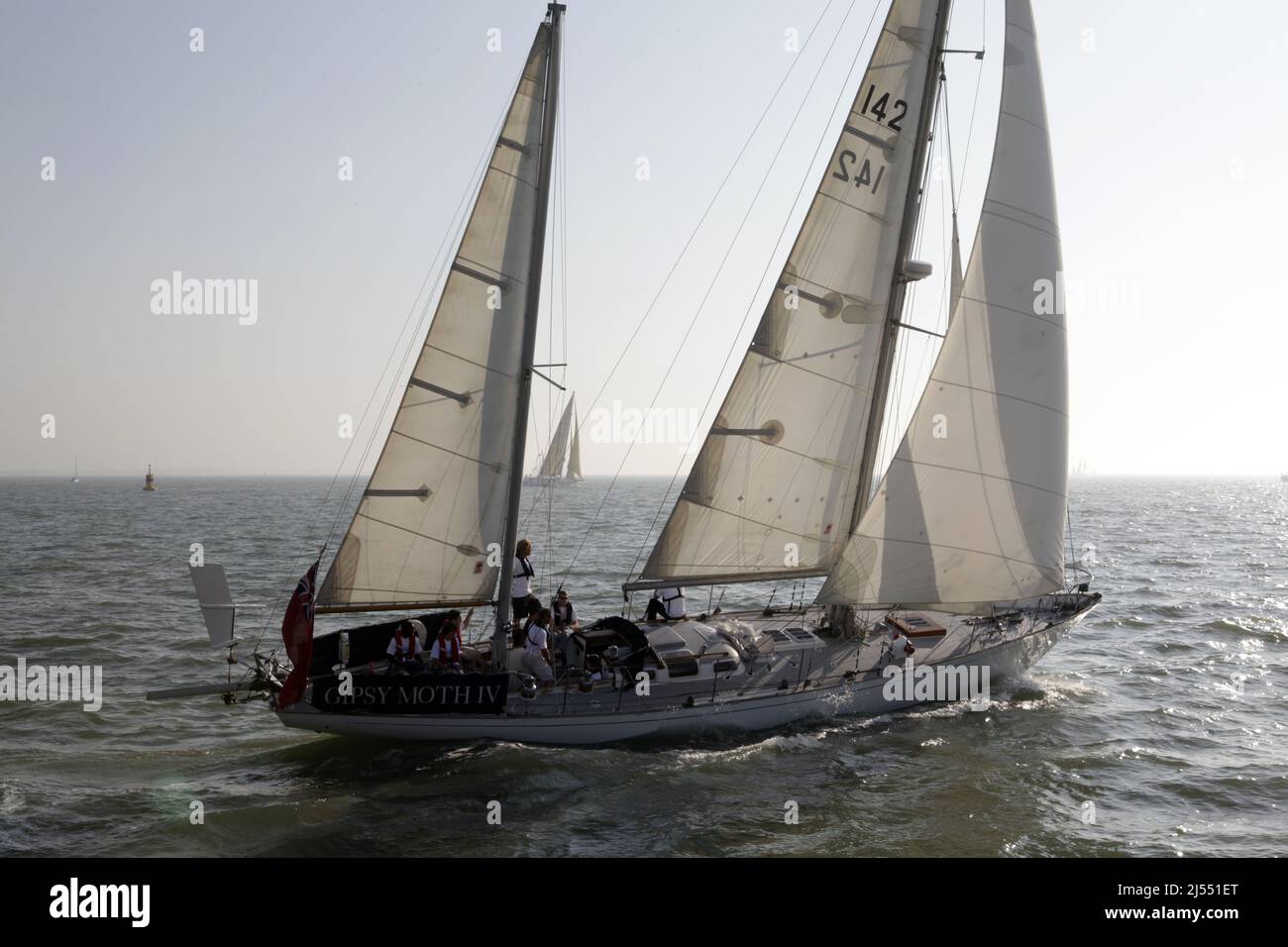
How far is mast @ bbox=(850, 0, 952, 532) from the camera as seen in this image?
17859 mm

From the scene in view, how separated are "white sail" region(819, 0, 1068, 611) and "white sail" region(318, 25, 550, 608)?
268 inches

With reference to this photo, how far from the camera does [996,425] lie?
57.9ft

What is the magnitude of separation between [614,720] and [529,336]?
6.18 m

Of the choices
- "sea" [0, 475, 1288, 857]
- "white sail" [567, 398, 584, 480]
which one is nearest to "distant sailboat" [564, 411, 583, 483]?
"white sail" [567, 398, 584, 480]

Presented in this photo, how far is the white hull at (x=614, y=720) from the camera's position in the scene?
49.4 feet

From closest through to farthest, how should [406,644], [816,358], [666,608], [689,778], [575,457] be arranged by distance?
[689,778] < [406,644] < [816,358] < [666,608] < [575,457]

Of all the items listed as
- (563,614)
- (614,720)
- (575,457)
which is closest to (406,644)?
(563,614)

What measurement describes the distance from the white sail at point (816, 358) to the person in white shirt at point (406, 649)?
4399 mm

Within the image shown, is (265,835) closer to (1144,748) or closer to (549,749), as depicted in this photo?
(549,749)

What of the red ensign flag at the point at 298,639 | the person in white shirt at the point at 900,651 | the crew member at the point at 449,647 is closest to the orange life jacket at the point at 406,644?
the crew member at the point at 449,647

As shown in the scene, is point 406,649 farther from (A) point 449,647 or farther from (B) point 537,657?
(B) point 537,657

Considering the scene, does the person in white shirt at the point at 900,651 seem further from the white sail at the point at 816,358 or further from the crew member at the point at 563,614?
the crew member at the point at 563,614

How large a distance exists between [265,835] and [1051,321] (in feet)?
49.1

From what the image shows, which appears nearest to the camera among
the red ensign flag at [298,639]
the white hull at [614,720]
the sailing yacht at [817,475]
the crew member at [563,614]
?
the red ensign flag at [298,639]
